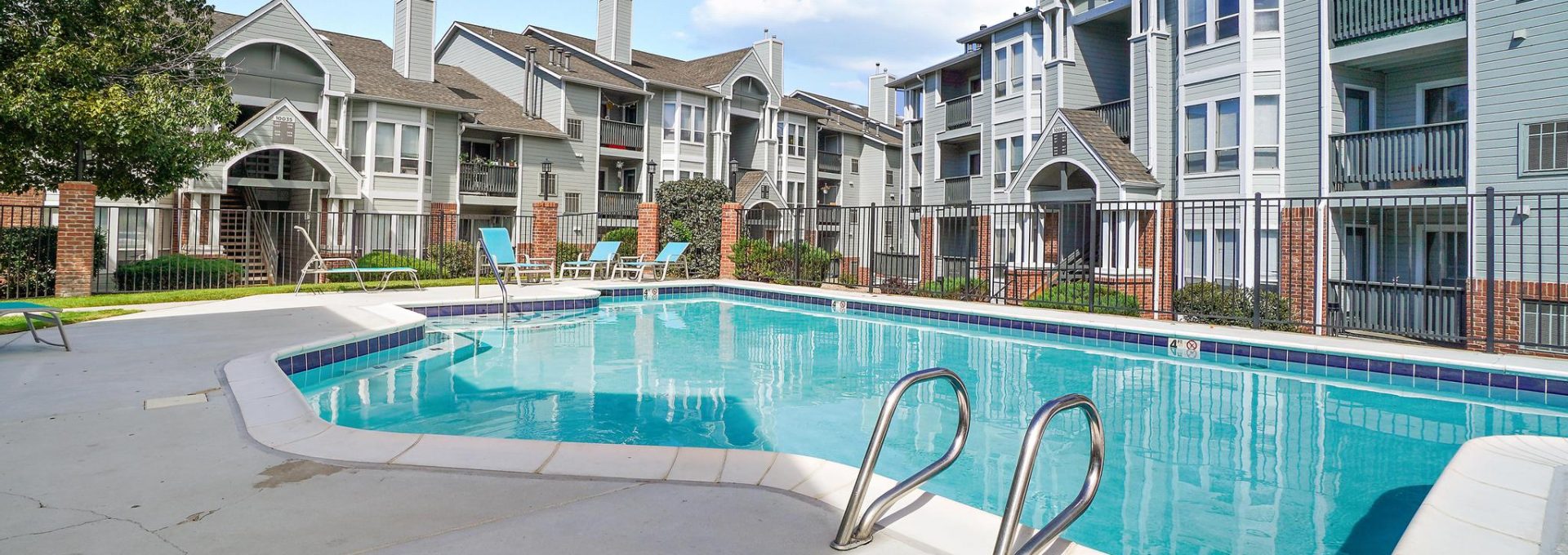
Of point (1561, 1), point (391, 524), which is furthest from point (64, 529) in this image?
point (1561, 1)

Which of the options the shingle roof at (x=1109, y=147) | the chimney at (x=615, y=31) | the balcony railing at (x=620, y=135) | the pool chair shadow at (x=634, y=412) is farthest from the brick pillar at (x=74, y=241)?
the chimney at (x=615, y=31)

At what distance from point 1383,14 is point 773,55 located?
24169 mm

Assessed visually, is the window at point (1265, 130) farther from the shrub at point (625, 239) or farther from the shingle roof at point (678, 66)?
the shingle roof at point (678, 66)

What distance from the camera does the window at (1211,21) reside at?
54.9 ft

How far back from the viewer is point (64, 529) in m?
2.66

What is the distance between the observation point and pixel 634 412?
5836 mm

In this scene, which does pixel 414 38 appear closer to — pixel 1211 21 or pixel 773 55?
pixel 773 55

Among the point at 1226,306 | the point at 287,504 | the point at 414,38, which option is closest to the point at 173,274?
the point at 414,38

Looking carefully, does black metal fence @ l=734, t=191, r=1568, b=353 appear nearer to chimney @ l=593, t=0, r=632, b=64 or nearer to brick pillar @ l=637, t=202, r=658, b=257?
brick pillar @ l=637, t=202, r=658, b=257

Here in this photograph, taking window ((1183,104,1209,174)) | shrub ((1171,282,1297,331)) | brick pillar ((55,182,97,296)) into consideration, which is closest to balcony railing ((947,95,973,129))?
window ((1183,104,1209,174))

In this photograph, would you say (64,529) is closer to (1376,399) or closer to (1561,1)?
(1376,399)

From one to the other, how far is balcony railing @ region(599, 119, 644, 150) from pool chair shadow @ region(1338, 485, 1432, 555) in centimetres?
2791

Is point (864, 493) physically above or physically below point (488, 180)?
below

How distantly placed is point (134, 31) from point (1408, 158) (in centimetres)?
2278
